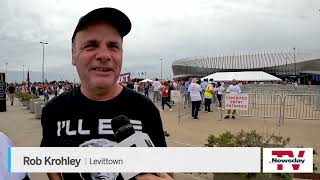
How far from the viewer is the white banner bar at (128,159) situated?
1.29 metres

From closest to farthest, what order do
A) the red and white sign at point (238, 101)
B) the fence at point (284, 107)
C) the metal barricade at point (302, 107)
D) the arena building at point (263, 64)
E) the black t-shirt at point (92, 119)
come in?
the black t-shirt at point (92, 119) < the red and white sign at point (238, 101) < the fence at point (284, 107) < the metal barricade at point (302, 107) < the arena building at point (263, 64)

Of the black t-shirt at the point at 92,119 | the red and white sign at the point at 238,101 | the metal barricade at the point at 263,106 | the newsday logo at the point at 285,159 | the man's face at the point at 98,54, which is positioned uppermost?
the man's face at the point at 98,54

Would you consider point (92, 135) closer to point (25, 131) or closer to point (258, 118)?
point (25, 131)

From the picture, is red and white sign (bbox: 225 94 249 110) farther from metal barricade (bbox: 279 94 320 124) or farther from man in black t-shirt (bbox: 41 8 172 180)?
man in black t-shirt (bbox: 41 8 172 180)

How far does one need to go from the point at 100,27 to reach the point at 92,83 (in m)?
0.25

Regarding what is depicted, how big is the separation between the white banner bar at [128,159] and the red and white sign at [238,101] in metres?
12.0

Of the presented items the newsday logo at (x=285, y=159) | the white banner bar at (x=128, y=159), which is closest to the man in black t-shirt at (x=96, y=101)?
the white banner bar at (x=128, y=159)

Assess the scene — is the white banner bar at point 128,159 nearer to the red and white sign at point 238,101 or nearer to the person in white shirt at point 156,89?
the red and white sign at point 238,101

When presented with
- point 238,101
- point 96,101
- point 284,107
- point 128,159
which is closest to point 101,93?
point 96,101

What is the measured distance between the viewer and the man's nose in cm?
152

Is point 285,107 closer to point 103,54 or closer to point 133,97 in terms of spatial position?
point 133,97

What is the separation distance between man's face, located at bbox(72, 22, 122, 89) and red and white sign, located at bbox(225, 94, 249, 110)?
11.9 m

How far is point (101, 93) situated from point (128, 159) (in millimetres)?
484

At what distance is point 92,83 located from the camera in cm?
158
